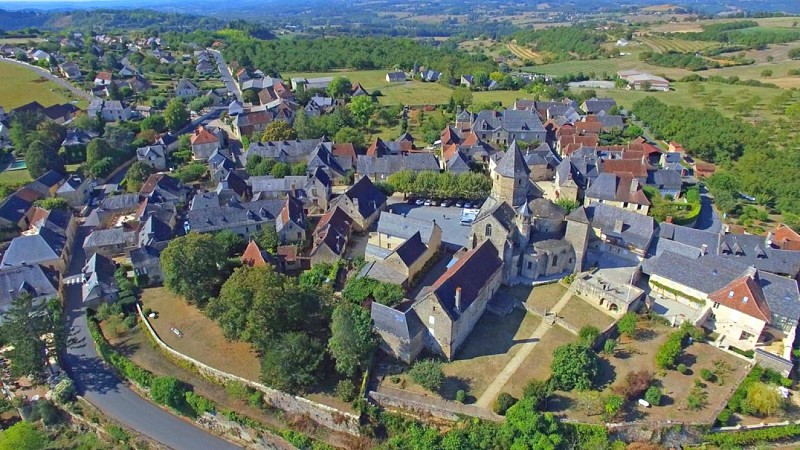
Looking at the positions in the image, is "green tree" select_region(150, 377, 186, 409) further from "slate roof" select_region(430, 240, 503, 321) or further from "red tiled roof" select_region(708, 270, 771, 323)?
"red tiled roof" select_region(708, 270, 771, 323)

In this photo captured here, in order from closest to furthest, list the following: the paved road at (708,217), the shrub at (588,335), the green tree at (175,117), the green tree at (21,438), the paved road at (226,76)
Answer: the green tree at (21,438), the shrub at (588,335), the paved road at (708,217), the green tree at (175,117), the paved road at (226,76)

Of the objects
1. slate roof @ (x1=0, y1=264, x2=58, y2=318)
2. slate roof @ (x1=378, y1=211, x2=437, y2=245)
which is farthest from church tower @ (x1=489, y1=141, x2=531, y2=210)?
slate roof @ (x1=0, y1=264, x2=58, y2=318)

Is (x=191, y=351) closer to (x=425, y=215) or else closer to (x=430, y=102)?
(x=425, y=215)

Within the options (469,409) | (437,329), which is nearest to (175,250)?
(437,329)

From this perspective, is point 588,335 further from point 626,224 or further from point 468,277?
point 626,224

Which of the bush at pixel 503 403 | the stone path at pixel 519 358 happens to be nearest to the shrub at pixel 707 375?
the stone path at pixel 519 358

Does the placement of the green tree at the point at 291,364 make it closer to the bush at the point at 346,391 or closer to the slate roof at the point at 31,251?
the bush at the point at 346,391
